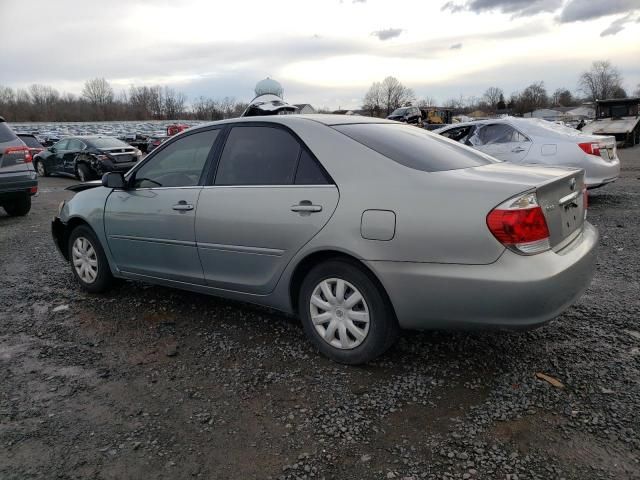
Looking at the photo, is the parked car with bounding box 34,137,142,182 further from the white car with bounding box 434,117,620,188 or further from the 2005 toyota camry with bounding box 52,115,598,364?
the 2005 toyota camry with bounding box 52,115,598,364

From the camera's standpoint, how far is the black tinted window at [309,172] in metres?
3.42

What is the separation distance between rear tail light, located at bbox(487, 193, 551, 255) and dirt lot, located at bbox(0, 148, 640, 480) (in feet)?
2.86

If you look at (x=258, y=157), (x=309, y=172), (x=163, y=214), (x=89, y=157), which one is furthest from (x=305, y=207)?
(x=89, y=157)

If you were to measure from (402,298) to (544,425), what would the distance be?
3.20 ft

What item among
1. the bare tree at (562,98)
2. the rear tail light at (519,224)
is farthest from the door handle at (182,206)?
the bare tree at (562,98)

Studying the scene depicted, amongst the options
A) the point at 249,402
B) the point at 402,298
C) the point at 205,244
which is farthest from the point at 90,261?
the point at 402,298

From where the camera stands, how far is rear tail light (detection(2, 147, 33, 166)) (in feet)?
29.1

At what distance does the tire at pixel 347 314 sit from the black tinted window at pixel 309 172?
→ 54cm

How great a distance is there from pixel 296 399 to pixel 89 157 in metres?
15.7

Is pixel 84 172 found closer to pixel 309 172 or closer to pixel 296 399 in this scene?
pixel 309 172

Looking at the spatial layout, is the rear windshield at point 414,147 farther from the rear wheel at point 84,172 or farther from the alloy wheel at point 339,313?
the rear wheel at point 84,172

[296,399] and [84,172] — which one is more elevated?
[84,172]

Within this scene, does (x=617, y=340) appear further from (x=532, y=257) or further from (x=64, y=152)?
(x=64, y=152)

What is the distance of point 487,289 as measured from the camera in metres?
2.82
